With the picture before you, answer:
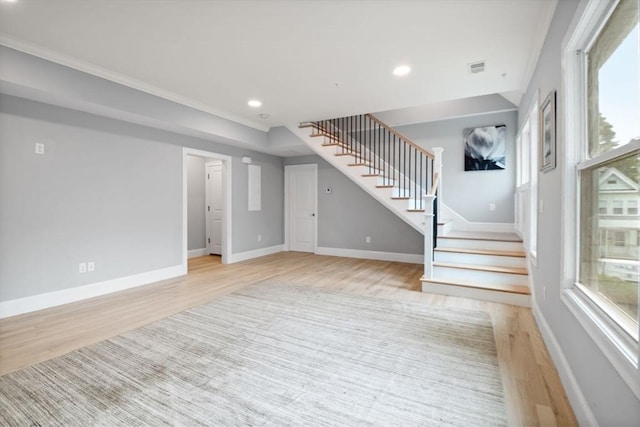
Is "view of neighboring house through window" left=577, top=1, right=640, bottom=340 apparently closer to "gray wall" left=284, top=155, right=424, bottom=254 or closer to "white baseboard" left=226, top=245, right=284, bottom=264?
"gray wall" left=284, top=155, right=424, bottom=254

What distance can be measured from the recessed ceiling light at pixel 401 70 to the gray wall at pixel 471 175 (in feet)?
8.67

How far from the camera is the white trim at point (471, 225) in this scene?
5.07 m

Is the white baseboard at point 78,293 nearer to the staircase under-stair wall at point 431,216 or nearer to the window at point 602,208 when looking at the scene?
the staircase under-stair wall at point 431,216

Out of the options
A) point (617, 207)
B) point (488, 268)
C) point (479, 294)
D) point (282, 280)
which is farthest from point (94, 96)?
point (488, 268)

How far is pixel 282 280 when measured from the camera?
4434 mm

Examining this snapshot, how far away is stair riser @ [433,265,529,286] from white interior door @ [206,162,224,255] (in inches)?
181

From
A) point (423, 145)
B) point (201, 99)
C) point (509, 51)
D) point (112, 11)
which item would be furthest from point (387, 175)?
point (112, 11)

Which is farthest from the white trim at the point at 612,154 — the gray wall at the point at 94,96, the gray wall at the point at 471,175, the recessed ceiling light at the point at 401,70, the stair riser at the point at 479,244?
the gray wall at the point at 94,96

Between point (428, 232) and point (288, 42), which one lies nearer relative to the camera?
point (288, 42)

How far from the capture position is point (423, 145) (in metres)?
5.75

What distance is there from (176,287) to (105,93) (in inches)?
98.9

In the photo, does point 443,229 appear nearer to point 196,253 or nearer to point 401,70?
point 401,70

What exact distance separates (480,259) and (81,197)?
16.9ft

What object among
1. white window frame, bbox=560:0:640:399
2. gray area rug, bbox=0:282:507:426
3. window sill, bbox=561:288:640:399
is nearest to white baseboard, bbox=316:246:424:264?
gray area rug, bbox=0:282:507:426
